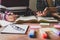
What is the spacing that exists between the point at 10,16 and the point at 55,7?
1.15ft

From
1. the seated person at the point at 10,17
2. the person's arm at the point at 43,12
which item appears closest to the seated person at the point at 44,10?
the person's arm at the point at 43,12

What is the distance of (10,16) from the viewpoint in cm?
90

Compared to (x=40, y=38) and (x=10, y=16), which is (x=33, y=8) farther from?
(x=40, y=38)

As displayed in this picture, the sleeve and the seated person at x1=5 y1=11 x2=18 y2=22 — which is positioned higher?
the sleeve

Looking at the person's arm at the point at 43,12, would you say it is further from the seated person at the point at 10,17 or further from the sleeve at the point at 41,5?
the seated person at the point at 10,17

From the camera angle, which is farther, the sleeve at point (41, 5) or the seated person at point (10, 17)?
the sleeve at point (41, 5)

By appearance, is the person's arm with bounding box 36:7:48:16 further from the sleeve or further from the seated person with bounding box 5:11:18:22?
the seated person with bounding box 5:11:18:22

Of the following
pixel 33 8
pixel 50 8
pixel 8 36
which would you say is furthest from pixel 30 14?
pixel 8 36

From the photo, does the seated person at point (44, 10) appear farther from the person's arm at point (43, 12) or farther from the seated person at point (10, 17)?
the seated person at point (10, 17)

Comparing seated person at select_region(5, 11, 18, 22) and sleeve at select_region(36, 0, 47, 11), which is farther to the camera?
sleeve at select_region(36, 0, 47, 11)

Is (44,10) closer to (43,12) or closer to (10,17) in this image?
(43,12)

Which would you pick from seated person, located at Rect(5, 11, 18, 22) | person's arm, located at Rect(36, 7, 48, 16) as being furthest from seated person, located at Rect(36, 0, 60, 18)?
seated person, located at Rect(5, 11, 18, 22)

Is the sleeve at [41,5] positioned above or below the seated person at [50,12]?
above

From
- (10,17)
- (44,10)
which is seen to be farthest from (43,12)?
(10,17)
